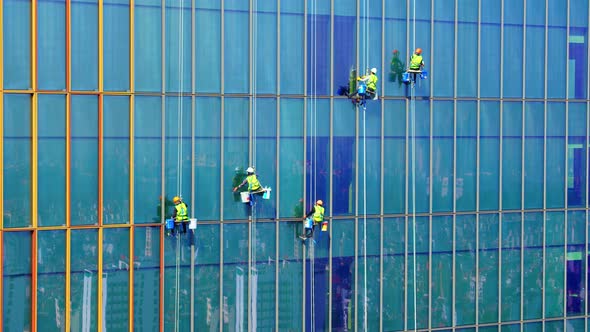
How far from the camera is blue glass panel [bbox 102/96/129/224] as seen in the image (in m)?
31.8

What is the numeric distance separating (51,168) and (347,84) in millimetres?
11009

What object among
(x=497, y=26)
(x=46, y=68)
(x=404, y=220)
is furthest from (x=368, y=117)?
(x=46, y=68)

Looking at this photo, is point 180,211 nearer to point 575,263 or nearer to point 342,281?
point 342,281

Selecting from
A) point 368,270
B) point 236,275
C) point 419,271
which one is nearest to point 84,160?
point 236,275

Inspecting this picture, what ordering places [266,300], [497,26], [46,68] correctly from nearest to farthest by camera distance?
[46,68], [266,300], [497,26]

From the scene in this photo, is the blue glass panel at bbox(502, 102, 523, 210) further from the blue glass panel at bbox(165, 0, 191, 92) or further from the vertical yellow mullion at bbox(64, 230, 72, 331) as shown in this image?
the vertical yellow mullion at bbox(64, 230, 72, 331)

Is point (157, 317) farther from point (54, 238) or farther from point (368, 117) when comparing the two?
point (368, 117)

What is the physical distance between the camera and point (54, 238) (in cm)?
3161

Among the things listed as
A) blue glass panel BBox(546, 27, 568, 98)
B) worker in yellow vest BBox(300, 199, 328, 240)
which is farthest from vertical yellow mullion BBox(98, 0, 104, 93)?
blue glass panel BBox(546, 27, 568, 98)

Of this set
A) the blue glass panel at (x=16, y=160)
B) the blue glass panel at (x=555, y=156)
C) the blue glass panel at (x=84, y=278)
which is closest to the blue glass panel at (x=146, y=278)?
the blue glass panel at (x=84, y=278)

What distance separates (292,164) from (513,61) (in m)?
9.93

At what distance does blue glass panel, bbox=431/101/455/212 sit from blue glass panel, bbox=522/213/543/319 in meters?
3.78

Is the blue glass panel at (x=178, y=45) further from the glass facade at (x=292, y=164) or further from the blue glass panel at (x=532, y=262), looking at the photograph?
the blue glass panel at (x=532, y=262)

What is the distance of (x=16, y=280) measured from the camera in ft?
103
